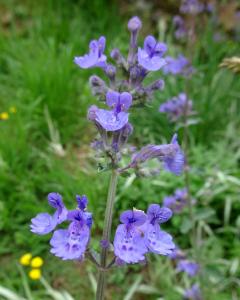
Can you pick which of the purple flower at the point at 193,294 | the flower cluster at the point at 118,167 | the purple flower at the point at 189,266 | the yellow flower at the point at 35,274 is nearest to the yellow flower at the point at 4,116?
the yellow flower at the point at 35,274

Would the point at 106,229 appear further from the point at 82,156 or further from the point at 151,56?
the point at 82,156

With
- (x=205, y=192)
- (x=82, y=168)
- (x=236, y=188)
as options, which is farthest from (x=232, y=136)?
(x=82, y=168)

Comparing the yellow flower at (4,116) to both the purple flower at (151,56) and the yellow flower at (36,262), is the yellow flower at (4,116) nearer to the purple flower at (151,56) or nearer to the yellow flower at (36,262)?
the yellow flower at (36,262)

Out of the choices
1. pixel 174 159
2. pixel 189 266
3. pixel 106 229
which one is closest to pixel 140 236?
pixel 106 229

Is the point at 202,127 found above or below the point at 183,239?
above

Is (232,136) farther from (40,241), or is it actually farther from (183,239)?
(40,241)

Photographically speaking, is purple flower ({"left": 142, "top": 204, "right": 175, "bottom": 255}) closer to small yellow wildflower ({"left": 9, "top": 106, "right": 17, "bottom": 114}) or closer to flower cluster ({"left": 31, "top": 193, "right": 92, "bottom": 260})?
flower cluster ({"left": 31, "top": 193, "right": 92, "bottom": 260})

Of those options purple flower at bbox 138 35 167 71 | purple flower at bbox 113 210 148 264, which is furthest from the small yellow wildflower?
purple flower at bbox 113 210 148 264

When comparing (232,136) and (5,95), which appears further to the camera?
(5,95)
